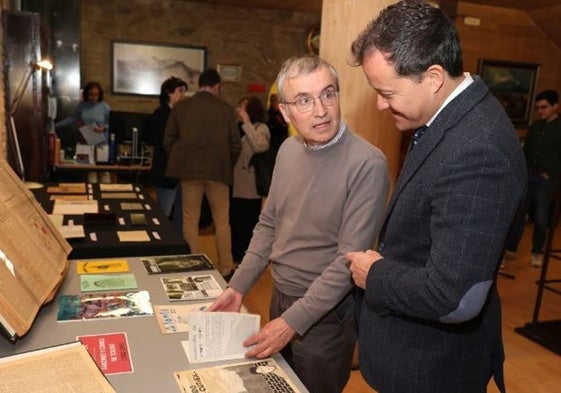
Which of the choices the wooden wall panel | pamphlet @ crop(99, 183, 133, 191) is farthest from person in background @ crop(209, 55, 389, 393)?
pamphlet @ crop(99, 183, 133, 191)

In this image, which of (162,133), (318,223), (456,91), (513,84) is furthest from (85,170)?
(513,84)

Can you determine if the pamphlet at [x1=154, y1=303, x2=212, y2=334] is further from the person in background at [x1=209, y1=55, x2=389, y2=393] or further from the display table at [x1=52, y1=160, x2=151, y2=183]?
the display table at [x1=52, y1=160, x2=151, y2=183]

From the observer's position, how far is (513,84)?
8047mm

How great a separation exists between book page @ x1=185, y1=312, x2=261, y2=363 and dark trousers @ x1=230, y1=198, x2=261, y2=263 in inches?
122

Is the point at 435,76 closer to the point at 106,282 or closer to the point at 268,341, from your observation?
the point at 268,341

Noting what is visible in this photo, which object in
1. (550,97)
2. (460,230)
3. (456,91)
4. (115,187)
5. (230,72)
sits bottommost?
(115,187)

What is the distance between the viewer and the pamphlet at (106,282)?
1671 millimetres

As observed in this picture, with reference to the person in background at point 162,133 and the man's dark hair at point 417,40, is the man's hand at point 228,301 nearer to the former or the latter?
the man's dark hair at point 417,40

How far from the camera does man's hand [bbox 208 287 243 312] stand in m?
1.57

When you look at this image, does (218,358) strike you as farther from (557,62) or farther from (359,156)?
(557,62)

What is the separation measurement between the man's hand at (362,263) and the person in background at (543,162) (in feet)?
14.7

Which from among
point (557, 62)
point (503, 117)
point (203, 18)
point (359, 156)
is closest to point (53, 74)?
point (203, 18)

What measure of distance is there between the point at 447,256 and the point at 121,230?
5.71 feet

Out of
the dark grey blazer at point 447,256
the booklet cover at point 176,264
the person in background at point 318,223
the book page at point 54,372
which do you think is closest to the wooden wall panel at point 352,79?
the person in background at point 318,223
